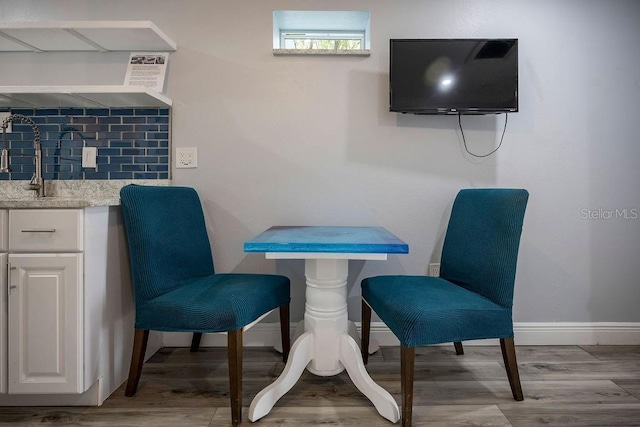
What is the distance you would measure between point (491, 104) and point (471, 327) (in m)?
1.24

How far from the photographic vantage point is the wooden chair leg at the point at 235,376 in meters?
1.34

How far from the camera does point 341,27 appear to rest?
7.34 feet

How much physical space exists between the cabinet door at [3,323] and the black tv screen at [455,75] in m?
1.89

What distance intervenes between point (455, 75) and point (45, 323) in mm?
2226

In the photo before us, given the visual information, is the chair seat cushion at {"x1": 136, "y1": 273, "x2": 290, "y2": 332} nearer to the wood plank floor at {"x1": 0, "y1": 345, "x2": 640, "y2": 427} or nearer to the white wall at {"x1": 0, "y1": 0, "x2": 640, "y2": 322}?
the wood plank floor at {"x1": 0, "y1": 345, "x2": 640, "y2": 427}

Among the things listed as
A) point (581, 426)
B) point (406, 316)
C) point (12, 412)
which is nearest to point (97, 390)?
point (12, 412)

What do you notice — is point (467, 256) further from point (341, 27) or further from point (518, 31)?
point (341, 27)

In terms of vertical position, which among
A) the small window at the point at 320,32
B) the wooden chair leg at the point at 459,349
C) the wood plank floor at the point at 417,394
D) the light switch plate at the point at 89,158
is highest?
the small window at the point at 320,32

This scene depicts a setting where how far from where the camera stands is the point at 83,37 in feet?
6.17

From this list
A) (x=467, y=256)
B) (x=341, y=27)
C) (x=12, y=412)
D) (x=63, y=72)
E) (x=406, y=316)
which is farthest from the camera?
(x=341, y=27)

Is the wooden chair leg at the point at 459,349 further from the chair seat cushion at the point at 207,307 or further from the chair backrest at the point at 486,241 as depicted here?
the chair seat cushion at the point at 207,307

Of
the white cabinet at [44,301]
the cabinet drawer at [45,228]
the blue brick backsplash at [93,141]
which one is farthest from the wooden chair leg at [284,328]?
the blue brick backsplash at [93,141]

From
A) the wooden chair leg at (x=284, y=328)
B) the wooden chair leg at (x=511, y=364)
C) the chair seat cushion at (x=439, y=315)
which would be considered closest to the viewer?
the chair seat cushion at (x=439, y=315)

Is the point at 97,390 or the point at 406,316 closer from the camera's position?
the point at 406,316
